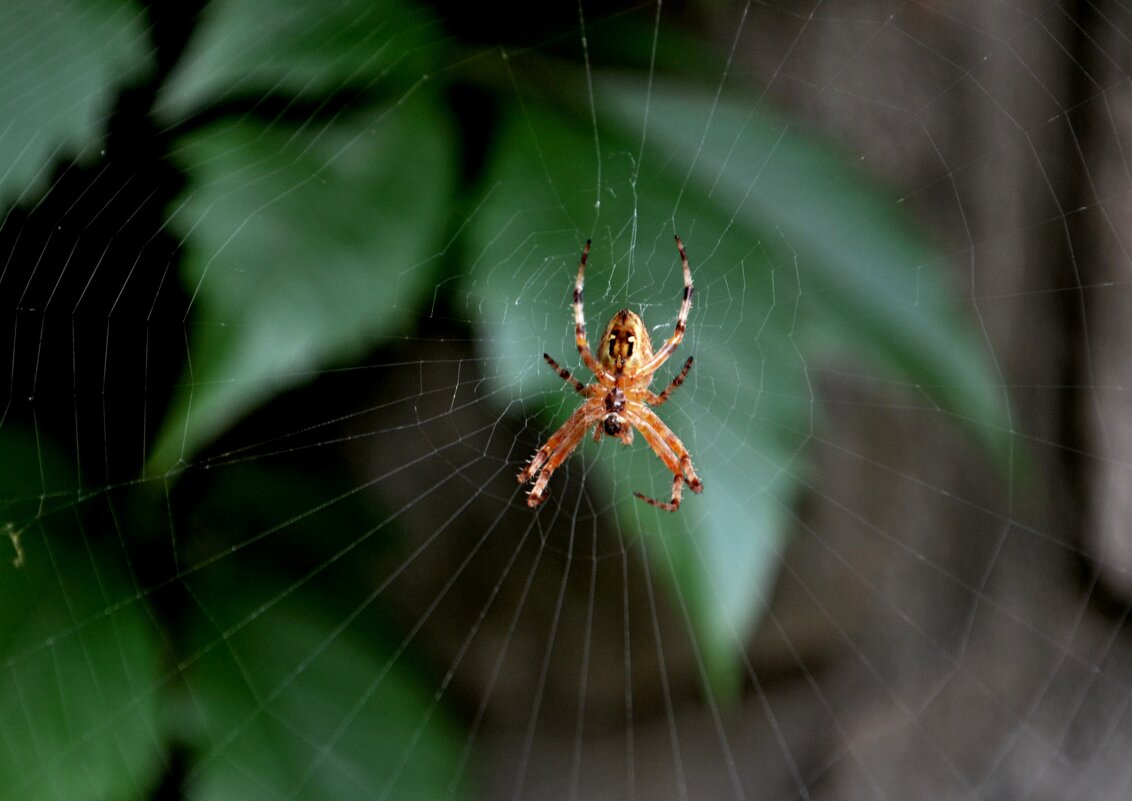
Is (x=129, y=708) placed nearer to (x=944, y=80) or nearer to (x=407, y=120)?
(x=407, y=120)

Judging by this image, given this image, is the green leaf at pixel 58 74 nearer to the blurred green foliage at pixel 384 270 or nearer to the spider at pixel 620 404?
the blurred green foliage at pixel 384 270

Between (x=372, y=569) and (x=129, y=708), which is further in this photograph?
(x=372, y=569)

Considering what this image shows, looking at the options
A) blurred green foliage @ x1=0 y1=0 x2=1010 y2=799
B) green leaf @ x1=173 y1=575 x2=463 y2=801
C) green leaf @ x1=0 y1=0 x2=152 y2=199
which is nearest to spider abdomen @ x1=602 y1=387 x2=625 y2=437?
blurred green foliage @ x1=0 y1=0 x2=1010 y2=799

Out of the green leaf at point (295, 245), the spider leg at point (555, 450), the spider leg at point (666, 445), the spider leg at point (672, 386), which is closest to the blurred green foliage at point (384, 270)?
the green leaf at point (295, 245)

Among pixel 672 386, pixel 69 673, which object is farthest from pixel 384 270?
pixel 672 386

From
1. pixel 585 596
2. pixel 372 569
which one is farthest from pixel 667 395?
pixel 372 569

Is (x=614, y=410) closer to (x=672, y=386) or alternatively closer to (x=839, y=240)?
(x=672, y=386)

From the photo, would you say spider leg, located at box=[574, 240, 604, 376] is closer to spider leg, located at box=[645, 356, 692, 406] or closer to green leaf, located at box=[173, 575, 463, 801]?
spider leg, located at box=[645, 356, 692, 406]
